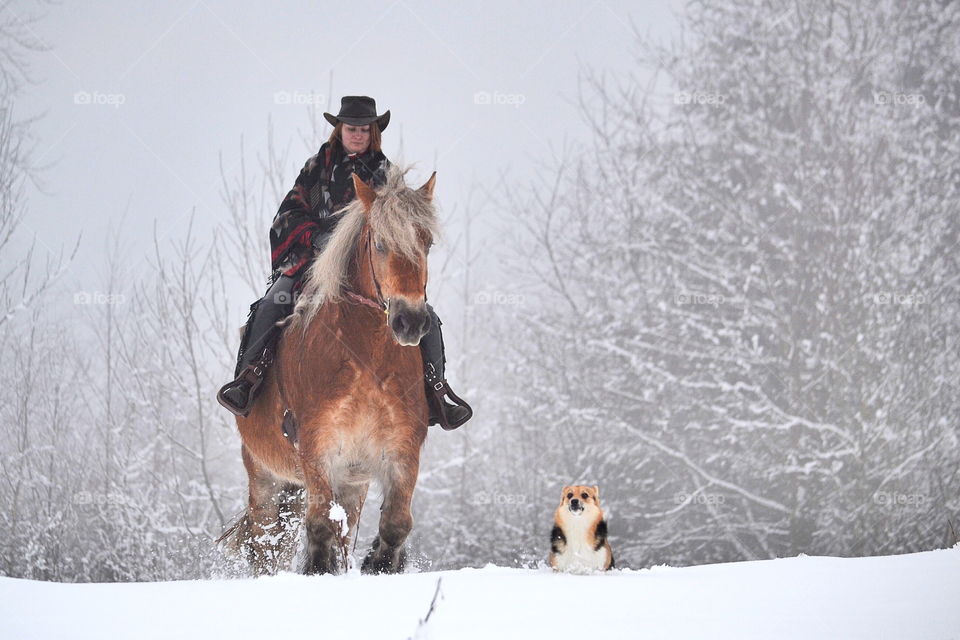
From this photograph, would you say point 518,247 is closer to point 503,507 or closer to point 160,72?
point 503,507

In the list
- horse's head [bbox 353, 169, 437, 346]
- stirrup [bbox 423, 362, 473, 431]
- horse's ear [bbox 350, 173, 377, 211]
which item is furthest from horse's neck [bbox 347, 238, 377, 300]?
stirrup [bbox 423, 362, 473, 431]

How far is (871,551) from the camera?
534 inches

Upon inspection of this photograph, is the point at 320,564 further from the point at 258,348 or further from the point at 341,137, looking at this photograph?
the point at 341,137

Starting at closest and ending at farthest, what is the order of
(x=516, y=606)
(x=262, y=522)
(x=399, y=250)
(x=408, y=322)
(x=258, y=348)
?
(x=516, y=606) → (x=408, y=322) → (x=399, y=250) → (x=258, y=348) → (x=262, y=522)

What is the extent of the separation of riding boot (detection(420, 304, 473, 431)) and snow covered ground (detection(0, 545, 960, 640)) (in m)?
1.66

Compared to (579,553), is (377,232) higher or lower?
higher

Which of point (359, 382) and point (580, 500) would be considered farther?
point (359, 382)

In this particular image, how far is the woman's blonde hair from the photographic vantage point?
20.6 ft

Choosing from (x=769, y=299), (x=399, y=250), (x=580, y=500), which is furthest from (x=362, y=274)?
(x=769, y=299)

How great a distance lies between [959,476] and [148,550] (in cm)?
1247

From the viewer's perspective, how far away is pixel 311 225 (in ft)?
20.2

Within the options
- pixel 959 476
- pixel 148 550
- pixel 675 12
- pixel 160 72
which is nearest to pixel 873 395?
pixel 959 476

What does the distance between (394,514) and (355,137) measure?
257 cm

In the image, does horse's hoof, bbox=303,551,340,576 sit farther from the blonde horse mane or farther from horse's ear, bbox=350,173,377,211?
horse's ear, bbox=350,173,377,211
